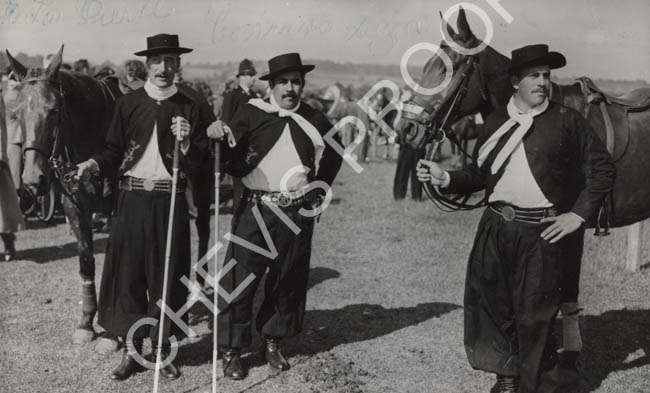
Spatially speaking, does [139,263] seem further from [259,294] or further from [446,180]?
[446,180]

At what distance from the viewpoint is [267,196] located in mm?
5422

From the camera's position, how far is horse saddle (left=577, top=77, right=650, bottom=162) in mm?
5617

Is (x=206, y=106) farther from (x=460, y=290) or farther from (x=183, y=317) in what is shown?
(x=460, y=290)

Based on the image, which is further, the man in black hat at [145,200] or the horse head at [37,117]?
the horse head at [37,117]

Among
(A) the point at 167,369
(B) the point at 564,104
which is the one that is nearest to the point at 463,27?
(B) the point at 564,104

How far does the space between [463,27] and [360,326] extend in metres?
3.23

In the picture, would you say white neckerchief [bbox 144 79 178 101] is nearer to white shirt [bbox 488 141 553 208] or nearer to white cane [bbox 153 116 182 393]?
white cane [bbox 153 116 182 393]

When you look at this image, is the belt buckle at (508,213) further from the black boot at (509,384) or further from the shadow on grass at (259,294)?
the shadow on grass at (259,294)

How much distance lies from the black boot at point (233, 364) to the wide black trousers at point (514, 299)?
1.90 meters

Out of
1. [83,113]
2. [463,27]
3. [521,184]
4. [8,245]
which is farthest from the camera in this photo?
[8,245]

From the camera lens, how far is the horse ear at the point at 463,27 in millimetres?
5211

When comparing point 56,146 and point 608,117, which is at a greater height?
point 608,117

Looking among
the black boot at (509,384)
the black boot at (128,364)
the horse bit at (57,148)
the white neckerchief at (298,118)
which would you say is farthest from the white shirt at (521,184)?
the horse bit at (57,148)

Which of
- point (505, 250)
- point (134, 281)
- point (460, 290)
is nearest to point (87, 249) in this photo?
point (134, 281)
